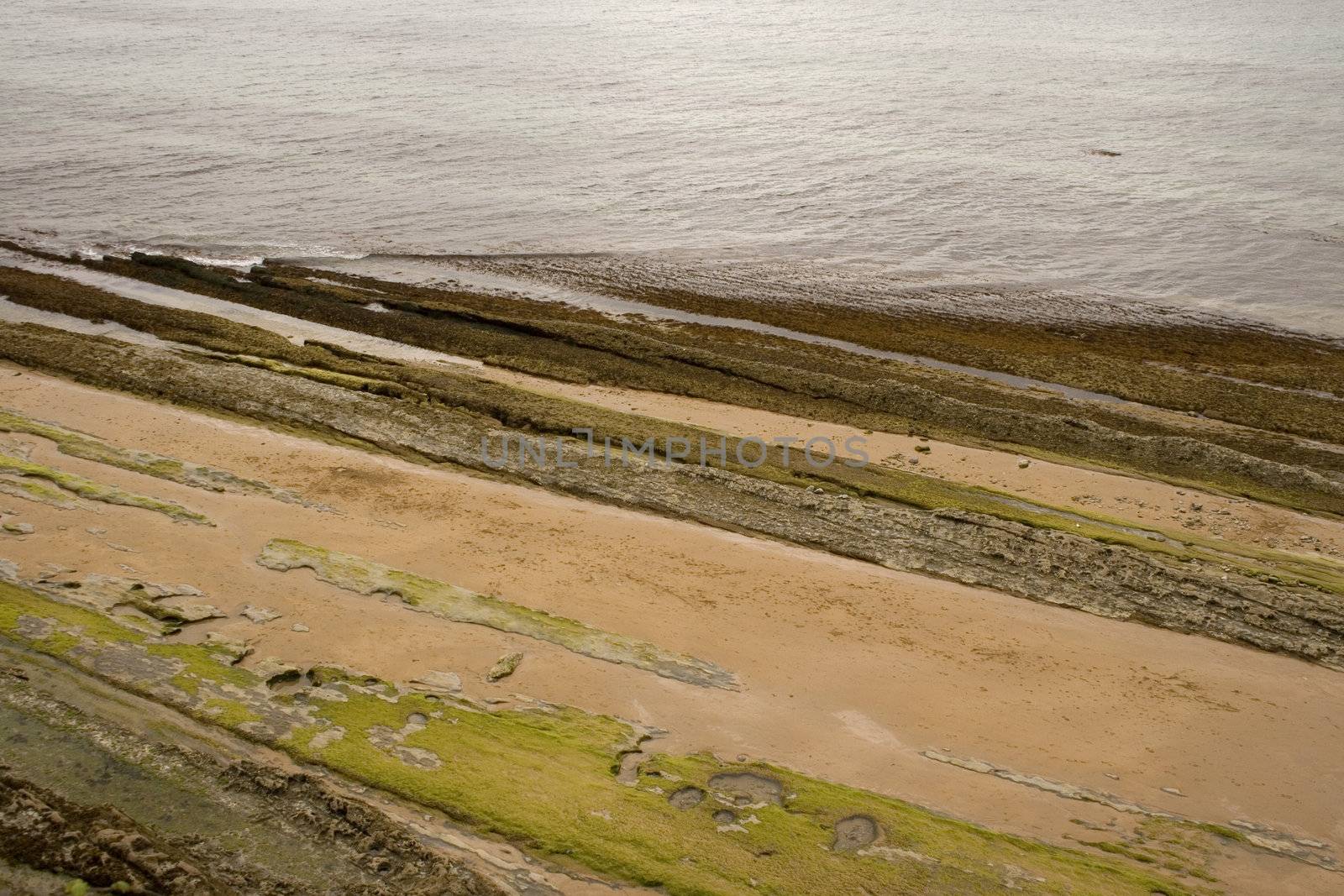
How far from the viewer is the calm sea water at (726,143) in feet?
78.3

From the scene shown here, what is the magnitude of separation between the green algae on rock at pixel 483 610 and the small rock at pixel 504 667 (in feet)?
1.29

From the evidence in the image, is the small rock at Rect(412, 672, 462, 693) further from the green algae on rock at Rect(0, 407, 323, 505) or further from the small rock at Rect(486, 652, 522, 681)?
the green algae on rock at Rect(0, 407, 323, 505)

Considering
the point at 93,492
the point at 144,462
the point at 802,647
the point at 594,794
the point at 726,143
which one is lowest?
the point at 594,794

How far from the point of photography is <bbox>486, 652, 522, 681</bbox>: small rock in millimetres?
9172

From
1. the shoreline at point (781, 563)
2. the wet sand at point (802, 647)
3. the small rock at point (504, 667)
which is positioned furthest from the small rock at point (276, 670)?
the small rock at point (504, 667)

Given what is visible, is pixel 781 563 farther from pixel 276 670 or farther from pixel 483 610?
pixel 276 670

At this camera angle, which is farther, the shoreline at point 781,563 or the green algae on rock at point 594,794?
the shoreline at point 781,563

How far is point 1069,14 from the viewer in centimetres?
5675

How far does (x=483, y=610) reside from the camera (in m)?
10.2

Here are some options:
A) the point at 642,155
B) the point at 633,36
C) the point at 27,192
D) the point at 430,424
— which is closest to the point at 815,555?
the point at 430,424

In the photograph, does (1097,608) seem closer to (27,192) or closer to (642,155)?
(642,155)

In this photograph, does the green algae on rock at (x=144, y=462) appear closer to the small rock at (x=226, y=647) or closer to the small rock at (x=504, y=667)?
the small rock at (x=226, y=647)

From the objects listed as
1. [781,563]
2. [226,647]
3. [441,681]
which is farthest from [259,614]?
[781,563]

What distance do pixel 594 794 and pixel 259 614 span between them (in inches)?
163
